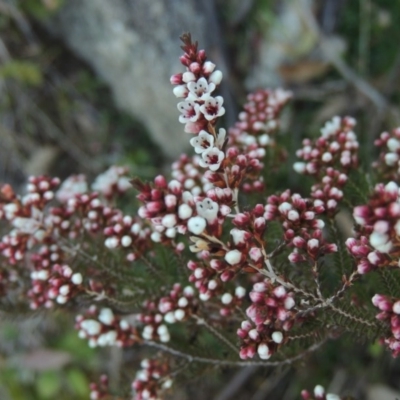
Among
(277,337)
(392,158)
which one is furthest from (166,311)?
(392,158)

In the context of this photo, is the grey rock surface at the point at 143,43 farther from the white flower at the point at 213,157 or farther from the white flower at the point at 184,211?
the white flower at the point at 184,211

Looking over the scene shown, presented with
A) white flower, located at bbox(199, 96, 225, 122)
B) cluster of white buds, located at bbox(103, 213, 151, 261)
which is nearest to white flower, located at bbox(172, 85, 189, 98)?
white flower, located at bbox(199, 96, 225, 122)

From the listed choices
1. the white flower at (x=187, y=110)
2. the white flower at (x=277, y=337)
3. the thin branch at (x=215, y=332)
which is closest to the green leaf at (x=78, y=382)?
the thin branch at (x=215, y=332)

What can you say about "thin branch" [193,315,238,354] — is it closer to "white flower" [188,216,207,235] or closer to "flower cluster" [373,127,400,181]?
"white flower" [188,216,207,235]

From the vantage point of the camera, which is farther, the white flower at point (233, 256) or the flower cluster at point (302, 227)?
the flower cluster at point (302, 227)

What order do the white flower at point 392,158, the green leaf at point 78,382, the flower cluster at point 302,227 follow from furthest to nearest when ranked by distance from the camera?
the green leaf at point 78,382
the white flower at point 392,158
the flower cluster at point 302,227

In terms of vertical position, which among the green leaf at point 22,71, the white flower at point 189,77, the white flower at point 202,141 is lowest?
the white flower at point 202,141

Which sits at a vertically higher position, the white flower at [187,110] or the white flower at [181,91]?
the white flower at [181,91]

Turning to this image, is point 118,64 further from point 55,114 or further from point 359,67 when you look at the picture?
point 359,67
